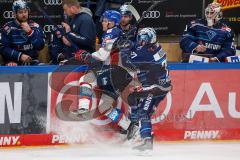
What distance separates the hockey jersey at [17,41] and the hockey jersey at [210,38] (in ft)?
6.88

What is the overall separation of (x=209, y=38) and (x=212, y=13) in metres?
0.36

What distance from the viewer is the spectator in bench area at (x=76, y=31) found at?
1219 centimetres

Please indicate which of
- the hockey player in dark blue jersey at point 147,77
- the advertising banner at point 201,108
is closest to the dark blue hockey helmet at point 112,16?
the hockey player in dark blue jersey at point 147,77

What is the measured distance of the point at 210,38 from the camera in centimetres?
1294

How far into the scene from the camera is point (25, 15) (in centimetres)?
1236

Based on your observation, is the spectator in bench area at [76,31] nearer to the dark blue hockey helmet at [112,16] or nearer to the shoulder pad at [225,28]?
the dark blue hockey helmet at [112,16]

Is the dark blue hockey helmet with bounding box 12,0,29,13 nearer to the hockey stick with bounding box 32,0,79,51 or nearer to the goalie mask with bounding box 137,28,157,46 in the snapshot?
the hockey stick with bounding box 32,0,79,51

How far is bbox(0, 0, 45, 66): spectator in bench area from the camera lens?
40.4 ft

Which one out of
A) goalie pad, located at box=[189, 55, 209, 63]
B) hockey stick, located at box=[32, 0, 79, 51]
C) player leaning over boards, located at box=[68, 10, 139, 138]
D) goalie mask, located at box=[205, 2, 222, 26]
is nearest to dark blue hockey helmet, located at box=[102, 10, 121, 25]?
player leaning over boards, located at box=[68, 10, 139, 138]

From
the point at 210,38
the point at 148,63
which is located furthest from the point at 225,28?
the point at 148,63

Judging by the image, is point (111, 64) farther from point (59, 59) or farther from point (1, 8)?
point (1, 8)

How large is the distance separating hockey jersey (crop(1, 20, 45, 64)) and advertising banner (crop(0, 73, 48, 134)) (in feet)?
2.26

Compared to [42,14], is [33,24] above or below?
below

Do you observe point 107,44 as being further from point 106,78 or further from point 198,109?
point 198,109
